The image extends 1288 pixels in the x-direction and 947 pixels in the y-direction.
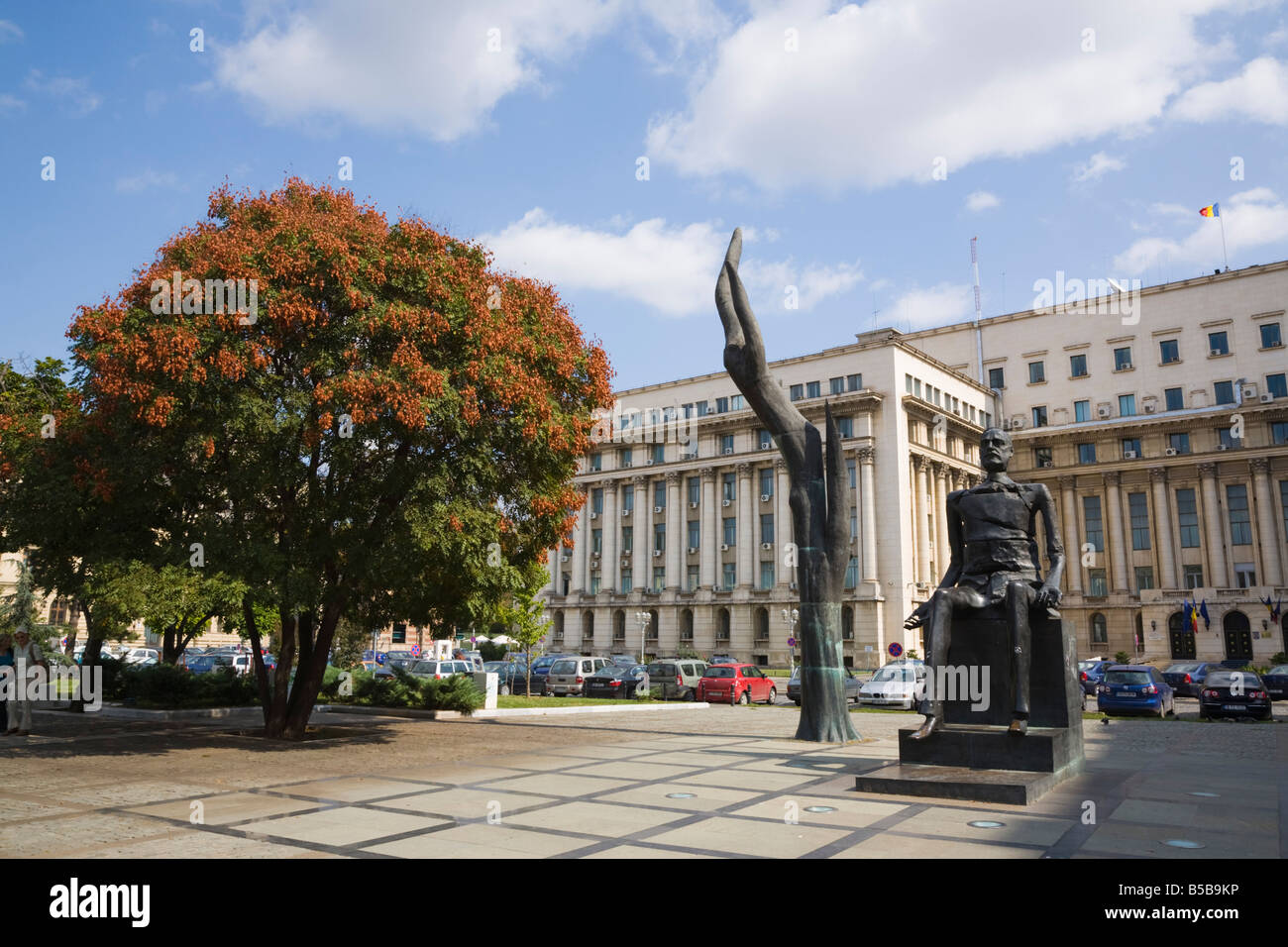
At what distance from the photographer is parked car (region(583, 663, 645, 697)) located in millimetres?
35656

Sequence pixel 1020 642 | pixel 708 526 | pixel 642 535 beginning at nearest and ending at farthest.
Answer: pixel 1020 642
pixel 708 526
pixel 642 535

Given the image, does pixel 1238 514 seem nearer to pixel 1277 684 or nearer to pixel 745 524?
pixel 1277 684

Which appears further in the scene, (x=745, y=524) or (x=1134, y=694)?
(x=745, y=524)

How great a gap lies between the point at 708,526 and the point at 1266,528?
124 ft

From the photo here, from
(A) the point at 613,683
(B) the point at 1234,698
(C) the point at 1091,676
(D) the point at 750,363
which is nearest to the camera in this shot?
(D) the point at 750,363

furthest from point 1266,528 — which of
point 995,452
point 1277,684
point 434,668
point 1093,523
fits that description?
point 995,452

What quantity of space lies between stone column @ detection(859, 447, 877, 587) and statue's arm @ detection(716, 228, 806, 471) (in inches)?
1772

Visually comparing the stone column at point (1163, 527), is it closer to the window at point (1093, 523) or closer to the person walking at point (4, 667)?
the window at point (1093, 523)

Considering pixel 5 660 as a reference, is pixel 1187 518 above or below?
above

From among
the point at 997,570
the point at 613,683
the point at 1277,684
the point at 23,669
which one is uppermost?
the point at 997,570

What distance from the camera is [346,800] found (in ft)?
32.0

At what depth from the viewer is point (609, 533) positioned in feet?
247
